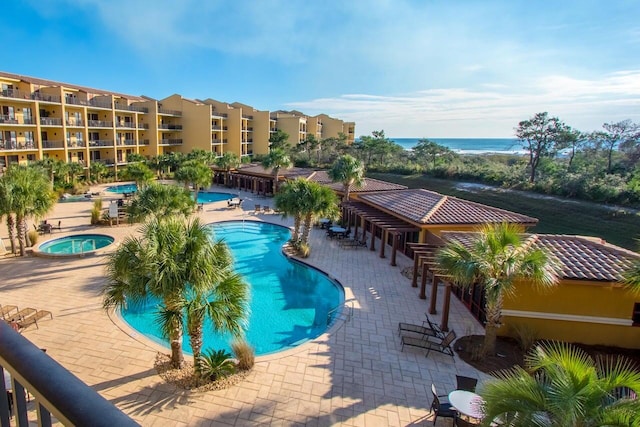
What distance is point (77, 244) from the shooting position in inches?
846

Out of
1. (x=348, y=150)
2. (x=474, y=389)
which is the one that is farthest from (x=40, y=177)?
(x=348, y=150)

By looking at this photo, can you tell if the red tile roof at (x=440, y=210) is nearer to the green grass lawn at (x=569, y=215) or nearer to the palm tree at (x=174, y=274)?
the green grass lawn at (x=569, y=215)

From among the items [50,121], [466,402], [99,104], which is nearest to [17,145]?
[50,121]

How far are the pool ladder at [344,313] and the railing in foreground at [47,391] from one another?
12283 mm

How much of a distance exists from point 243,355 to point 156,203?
1112 centimetres

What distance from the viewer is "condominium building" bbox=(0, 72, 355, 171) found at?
36562 millimetres

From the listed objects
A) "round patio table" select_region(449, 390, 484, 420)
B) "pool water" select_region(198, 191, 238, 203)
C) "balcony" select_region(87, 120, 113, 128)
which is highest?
"balcony" select_region(87, 120, 113, 128)

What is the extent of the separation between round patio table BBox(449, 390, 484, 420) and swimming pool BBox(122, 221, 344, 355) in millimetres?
5420

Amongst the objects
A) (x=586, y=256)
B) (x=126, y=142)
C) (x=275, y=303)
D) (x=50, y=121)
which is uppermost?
(x=50, y=121)

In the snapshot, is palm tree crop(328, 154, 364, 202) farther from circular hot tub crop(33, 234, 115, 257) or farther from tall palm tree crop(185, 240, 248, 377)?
tall palm tree crop(185, 240, 248, 377)

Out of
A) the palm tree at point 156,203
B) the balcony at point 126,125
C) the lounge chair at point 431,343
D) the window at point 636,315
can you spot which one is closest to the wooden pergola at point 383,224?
the lounge chair at point 431,343

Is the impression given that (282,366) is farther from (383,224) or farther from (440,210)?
(440,210)

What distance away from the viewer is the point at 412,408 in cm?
874

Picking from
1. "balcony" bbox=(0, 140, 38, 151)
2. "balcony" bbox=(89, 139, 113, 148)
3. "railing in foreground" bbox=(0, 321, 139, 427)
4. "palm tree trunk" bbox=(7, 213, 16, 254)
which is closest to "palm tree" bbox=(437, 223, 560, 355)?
"railing in foreground" bbox=(0, 321, 139, 427)
